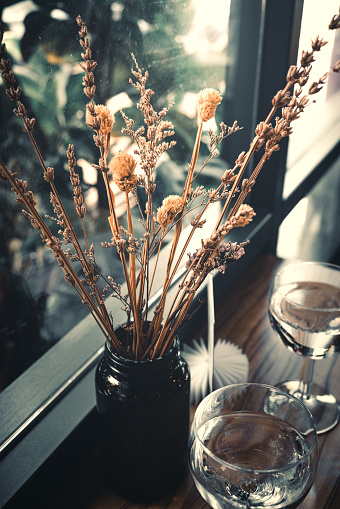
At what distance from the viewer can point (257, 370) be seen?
82cm

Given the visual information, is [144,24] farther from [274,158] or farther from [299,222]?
[299,222]

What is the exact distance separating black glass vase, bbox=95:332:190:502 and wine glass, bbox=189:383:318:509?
33mm

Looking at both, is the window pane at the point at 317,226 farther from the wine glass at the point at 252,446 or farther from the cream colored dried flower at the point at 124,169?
the cream colored dried flower at the point at 124,169

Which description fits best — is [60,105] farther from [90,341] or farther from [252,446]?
[252,446]

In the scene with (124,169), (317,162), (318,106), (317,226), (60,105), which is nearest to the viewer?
(124,169)

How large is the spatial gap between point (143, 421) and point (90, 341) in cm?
22

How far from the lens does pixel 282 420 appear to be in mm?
566

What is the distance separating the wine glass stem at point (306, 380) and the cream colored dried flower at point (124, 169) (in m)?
0.43

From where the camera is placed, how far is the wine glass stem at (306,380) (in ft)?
2.46

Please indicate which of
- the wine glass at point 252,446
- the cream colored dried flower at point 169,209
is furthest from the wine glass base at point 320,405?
the cream colored dried flower at point 169,209

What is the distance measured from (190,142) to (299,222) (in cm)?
83

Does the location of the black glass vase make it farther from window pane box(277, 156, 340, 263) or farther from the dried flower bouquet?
window pane box(277, 156, 340, 263)

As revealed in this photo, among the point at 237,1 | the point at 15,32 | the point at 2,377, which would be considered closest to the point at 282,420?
the point at 2,377

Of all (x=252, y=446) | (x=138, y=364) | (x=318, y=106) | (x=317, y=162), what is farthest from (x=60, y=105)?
(x=318, y=106)
